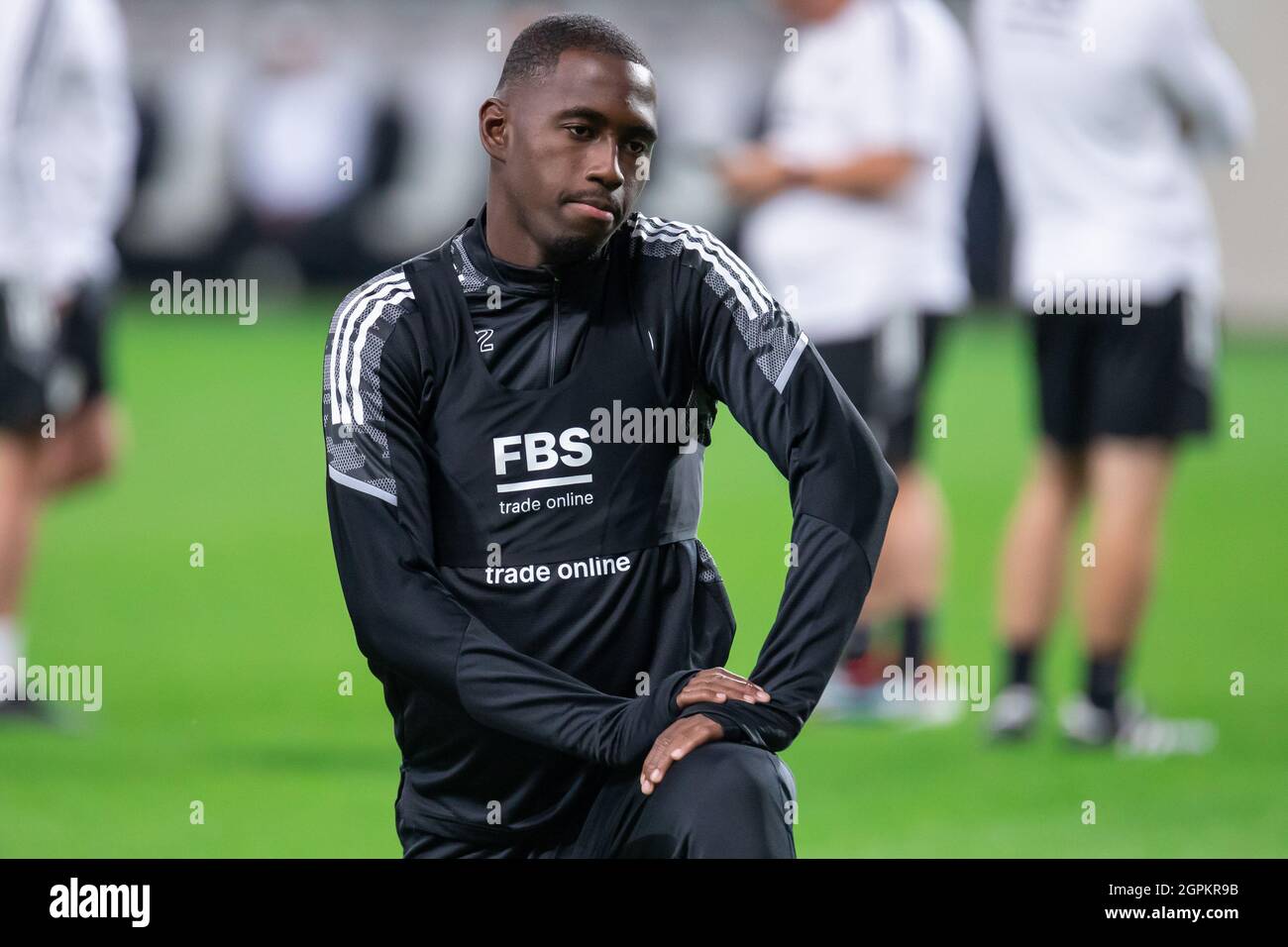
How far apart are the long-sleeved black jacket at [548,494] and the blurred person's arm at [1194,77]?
3.14 metres

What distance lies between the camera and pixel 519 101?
288 cm

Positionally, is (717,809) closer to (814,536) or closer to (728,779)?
(728,779)

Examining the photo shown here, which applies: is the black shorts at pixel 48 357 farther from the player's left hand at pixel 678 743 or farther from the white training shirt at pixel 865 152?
the player's left hand at pixel 678 743

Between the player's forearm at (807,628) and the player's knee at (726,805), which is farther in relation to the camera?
the player's forearm at (807,628)

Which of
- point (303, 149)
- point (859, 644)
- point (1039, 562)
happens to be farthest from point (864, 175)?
point (303, 149)

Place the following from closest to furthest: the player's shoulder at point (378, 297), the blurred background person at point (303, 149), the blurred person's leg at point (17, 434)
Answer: the player's shoulder at point (378, 297) → the blurred person's leg at point (17, 434) → the blurred background person at point (303, 149)

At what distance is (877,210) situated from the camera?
20.6ft

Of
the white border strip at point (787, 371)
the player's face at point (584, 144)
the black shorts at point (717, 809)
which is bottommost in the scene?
the black shorts at point (717, 809)

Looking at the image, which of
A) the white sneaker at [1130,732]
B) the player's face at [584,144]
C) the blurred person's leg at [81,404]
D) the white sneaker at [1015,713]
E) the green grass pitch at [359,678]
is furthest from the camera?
the blurred person's leg at [81,404]

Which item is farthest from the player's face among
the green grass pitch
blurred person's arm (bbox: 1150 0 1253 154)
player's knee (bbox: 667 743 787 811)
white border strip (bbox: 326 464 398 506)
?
blurred person's arm (bbox: 1150 0 1253 154)

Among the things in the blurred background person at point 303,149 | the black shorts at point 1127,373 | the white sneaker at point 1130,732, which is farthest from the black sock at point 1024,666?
the blurred background person at point 303,149

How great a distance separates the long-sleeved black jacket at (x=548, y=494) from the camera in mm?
2750
